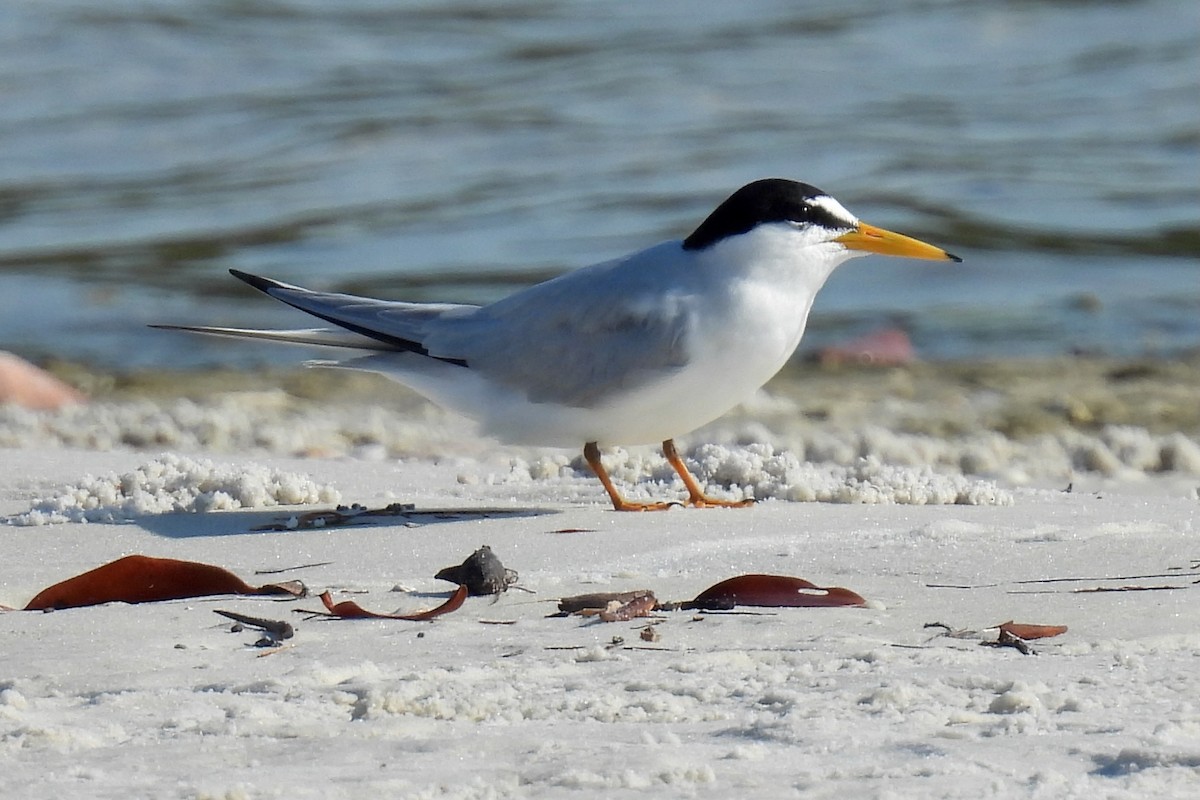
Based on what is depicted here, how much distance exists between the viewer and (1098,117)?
15727 millimetres

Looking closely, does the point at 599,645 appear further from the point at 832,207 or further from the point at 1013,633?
the point at 832,207

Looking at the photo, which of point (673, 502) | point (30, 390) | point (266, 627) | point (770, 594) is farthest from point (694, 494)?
point (30, 390)

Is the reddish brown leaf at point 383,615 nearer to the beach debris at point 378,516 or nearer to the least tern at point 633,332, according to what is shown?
the beach debris at point 378,516

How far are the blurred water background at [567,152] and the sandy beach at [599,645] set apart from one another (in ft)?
16.1

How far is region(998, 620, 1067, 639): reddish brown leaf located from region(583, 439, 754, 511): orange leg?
1.35m

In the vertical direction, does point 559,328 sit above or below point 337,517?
above

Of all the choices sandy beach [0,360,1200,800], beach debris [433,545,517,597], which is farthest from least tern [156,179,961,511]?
beach debris [433,545,517,597]

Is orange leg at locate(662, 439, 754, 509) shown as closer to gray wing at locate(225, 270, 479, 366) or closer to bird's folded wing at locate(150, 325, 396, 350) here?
gray wing at locate(225, 270, 479, 366)

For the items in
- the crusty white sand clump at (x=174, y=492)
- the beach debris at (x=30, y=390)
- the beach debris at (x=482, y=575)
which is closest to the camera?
the beach debris at (x=482, y=575)

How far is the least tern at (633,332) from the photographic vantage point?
14.3ft

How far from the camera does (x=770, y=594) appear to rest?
3.22 metres

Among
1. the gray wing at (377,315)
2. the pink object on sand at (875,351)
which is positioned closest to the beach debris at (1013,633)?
the gray wing at (377,315)

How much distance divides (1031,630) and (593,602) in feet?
2.39

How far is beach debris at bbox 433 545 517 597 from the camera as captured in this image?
3.29m
